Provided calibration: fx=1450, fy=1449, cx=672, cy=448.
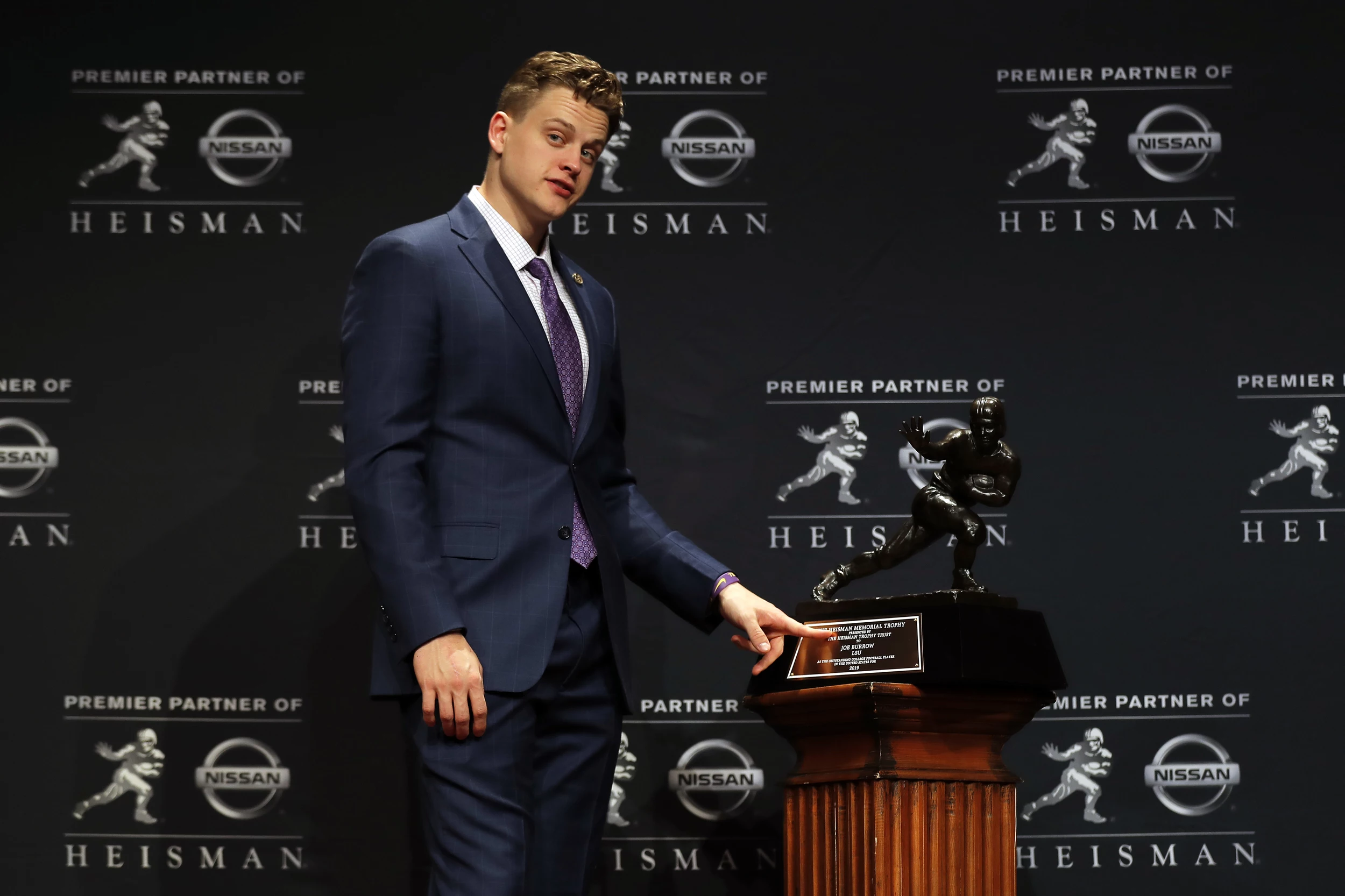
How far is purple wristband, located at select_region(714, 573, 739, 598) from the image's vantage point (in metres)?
2.44

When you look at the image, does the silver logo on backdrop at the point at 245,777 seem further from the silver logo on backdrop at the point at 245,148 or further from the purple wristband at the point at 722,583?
the purple wristband at the point at 722,583

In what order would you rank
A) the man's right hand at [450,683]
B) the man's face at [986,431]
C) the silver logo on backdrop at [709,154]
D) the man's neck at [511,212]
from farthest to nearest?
the silver logo on backdrop at [709,154], the man's face at [986,431], the man's neck at [511,212], the man's right hand at [450,683]

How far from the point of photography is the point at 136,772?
3488 millimetres

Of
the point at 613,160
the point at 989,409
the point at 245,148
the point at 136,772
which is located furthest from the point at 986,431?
the point at 136,772

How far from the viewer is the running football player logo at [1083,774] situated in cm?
348

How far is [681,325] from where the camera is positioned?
3.66 metres

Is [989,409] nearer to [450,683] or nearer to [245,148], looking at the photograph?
[450,683]

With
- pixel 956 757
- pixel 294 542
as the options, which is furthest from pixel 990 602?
pixel 294 542

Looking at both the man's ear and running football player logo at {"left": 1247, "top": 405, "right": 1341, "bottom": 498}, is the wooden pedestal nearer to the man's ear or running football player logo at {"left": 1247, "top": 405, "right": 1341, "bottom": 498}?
the man's ear

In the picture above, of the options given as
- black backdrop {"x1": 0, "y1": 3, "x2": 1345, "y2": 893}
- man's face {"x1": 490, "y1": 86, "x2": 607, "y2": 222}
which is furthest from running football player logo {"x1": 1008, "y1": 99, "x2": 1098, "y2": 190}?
man's face {"x1": 490, "y1": 86, "x2": 607, "y2": 222}

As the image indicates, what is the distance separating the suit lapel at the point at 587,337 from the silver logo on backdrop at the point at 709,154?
1.21 m

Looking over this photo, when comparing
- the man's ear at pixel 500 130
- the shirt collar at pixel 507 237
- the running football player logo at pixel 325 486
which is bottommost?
the running football player logo at pixel 325 486

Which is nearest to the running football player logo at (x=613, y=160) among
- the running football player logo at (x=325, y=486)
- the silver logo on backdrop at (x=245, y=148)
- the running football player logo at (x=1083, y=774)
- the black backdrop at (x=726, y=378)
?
the black backdrop at (x=726, y=378)

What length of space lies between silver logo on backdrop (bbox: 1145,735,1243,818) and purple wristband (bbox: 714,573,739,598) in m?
1.57
